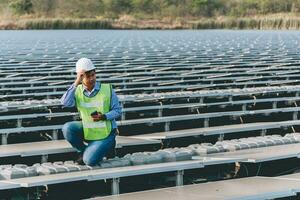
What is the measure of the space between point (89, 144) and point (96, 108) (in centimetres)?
41

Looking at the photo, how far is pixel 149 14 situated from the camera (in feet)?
327

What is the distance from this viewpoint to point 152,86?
19781 millimetres

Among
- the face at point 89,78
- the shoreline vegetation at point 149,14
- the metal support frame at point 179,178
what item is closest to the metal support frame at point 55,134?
the face at point 89,78

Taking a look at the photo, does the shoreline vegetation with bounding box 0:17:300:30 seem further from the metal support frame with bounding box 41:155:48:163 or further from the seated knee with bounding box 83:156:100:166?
the seated knee with bounding box 83:156:100:166

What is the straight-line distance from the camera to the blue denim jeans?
30.5 ft

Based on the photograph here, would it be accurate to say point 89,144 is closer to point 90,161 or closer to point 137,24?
point 90,161

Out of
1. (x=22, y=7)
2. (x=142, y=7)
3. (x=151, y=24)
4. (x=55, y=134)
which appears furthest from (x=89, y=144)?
(x=142, y=7)

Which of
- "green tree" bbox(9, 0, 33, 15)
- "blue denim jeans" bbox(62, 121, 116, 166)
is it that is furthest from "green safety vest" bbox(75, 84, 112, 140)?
"green tree" bbox(9, 0, 33, 15)

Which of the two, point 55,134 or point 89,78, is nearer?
point 89,78

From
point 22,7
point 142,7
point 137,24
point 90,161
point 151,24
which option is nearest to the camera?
point 90,161

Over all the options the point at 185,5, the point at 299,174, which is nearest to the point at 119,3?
the point at 185,5

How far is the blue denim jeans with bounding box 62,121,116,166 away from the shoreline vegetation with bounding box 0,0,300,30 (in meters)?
60.5

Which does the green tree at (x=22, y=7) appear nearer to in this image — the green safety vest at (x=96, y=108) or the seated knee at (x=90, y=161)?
the green safety vest at (x=96, y=108)

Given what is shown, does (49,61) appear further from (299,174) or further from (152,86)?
(299,174)
